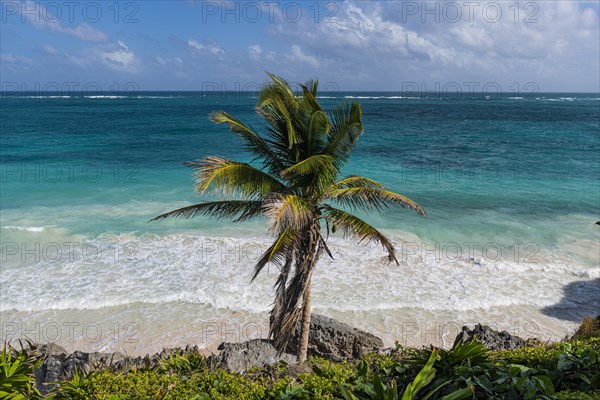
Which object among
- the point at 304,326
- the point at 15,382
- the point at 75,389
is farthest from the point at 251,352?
the point at 15,382

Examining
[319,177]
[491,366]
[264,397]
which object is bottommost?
[264,397]

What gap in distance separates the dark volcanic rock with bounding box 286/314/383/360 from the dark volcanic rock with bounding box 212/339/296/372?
126 cm

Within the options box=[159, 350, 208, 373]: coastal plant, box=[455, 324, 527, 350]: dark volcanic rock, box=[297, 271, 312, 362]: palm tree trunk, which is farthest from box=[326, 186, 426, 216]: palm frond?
box=[159, 350, 208, 373]: coastal plant

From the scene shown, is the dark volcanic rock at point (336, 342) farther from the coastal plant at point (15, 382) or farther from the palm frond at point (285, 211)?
the coastal plant at point (15, 382)

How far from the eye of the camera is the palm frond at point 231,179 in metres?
7.29

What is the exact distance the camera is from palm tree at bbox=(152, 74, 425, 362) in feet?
25.2

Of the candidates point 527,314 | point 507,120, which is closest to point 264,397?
point 527,314

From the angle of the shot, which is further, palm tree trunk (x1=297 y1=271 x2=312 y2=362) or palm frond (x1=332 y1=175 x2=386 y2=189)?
palm tree trunk (x1=297 y1=271 x2=312 y2=362)

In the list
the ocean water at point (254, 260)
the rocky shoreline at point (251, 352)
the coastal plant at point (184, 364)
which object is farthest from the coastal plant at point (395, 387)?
the ocean water at point (254, 260)

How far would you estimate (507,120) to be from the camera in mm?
75250

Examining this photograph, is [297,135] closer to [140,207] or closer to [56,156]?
[140,207]

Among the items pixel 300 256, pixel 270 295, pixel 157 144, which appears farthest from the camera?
pixel 157 144

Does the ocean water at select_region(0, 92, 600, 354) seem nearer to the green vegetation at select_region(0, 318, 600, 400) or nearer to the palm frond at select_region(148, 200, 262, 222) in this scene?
the palm frond at select_region(148, 200, 262, 222)

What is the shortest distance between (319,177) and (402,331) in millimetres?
6378
